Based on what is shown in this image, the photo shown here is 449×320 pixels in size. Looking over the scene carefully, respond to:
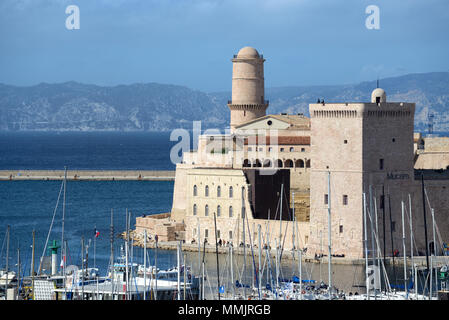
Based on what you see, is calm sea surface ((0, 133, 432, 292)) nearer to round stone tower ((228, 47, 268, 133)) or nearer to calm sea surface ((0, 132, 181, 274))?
calm sea surface ((0, 132, 181, 274))

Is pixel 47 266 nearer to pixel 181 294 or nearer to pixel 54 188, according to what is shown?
pixel 181 294

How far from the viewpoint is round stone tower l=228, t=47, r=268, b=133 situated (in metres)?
64.0

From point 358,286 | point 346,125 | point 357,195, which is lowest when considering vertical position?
point 358,286

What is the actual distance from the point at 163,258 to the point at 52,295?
55.7ft

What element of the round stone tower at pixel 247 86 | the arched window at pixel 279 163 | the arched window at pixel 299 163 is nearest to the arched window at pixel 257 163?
the arched window at pixel 279 163

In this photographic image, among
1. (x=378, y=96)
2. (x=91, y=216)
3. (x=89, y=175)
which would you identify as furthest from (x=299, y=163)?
(x=89, y=175)

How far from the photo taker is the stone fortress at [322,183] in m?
46.9

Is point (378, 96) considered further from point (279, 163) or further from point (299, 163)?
point (279, 163)

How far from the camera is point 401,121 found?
47.9 m

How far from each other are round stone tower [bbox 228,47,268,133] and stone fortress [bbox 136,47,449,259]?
→ 10.7 feet

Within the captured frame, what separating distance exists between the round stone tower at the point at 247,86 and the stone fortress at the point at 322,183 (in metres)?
3.26

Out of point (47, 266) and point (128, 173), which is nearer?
point (47, 266)

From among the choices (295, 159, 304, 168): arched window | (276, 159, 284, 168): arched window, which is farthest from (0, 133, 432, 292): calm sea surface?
(295, 159, 304, 168): arched window
